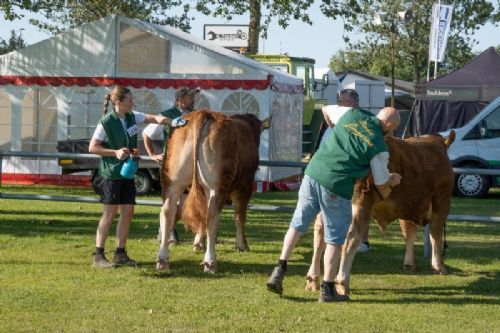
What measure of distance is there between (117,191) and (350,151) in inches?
109

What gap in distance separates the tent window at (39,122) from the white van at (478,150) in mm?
9059

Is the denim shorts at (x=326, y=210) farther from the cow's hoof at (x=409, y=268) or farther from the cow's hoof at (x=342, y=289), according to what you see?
the cow's hoof at (x=409, y=268)

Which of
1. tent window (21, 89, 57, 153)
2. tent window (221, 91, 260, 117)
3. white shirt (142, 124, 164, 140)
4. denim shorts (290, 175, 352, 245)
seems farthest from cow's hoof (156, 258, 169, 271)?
tent window (21, 89, 57, 153)

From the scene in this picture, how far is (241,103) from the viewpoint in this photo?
20.6m

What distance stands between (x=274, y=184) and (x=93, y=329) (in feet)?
47.4

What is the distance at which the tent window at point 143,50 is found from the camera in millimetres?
20609

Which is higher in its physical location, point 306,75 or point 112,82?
point 306,75

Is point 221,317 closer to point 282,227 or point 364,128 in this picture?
point 364,128

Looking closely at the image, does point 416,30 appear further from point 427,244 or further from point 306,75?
point 427,244

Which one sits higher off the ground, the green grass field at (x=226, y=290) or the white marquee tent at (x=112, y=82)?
the white marquee tent at (x=112, y=82)

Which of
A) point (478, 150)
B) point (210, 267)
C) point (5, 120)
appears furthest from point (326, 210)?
point (5, 120)

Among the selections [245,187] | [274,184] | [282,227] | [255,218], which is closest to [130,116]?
[245,187]

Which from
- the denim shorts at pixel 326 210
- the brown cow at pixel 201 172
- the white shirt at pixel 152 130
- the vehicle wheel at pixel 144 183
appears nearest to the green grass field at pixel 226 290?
the brown cow at pixel 201 172

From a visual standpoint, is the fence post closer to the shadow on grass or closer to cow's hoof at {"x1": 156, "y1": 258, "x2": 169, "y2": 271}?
the shadow on grass
